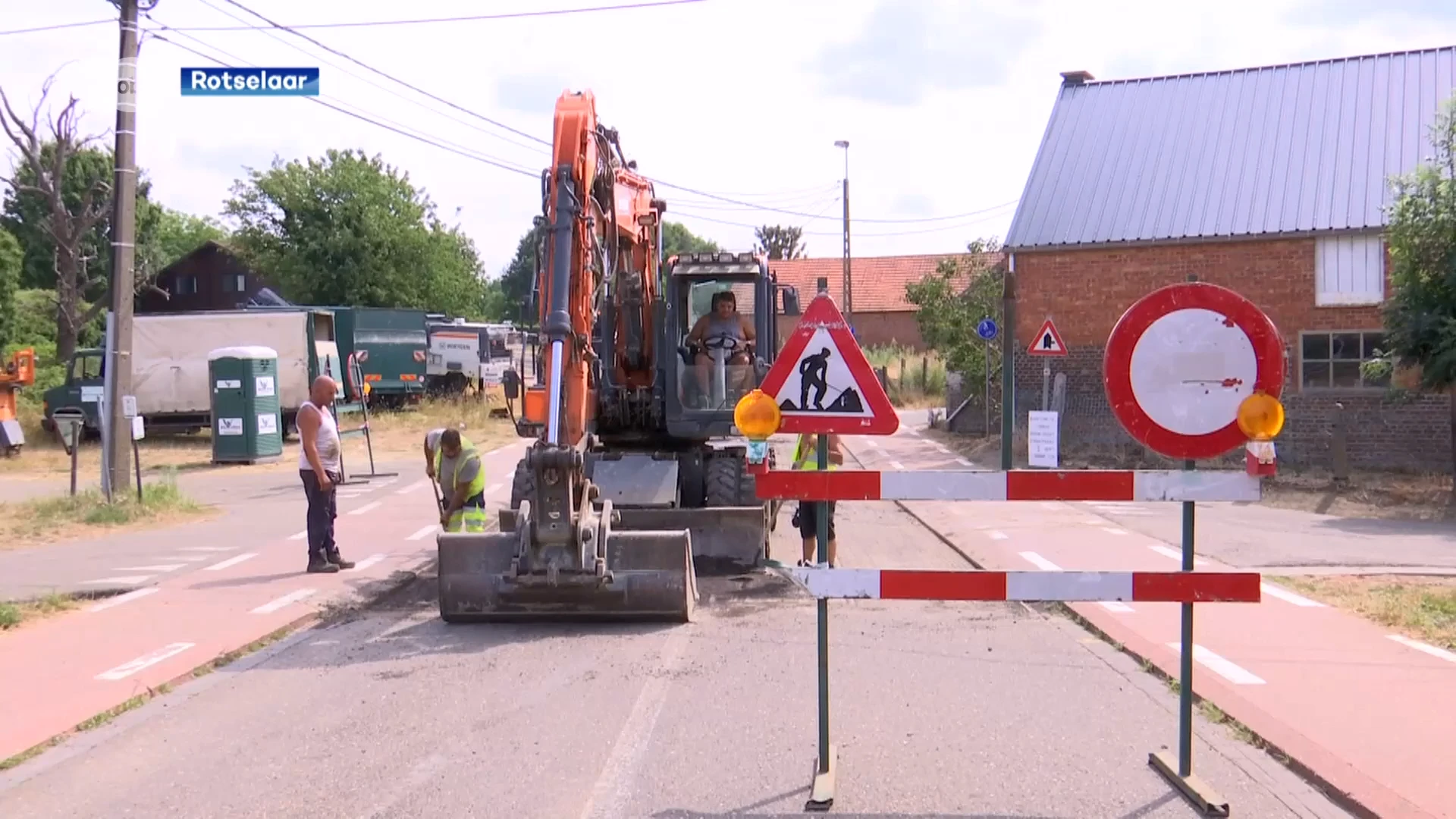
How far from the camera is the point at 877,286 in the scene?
6397 cm

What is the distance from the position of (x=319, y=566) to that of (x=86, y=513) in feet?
17.2

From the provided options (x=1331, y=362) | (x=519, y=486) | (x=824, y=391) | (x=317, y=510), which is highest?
(x=1331, y=362)

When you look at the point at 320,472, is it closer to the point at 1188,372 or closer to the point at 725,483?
the point at 725,483

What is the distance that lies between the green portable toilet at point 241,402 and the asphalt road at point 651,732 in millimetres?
15877

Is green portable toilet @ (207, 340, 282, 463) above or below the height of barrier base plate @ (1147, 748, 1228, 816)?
above

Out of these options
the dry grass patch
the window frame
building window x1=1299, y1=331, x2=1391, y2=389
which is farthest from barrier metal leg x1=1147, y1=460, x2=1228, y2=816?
building window x1=1299, y1=331, x2=1391, y2=389

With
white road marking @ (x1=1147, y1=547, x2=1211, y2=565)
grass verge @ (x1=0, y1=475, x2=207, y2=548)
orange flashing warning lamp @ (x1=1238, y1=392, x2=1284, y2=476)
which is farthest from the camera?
grass verge @ (x1=0, y1=475, x2=207, y2=548)

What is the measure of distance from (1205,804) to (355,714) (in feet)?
14.1

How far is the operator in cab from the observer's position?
12.0 m

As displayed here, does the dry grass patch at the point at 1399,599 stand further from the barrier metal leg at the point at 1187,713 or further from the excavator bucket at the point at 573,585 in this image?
the excavator bucket at the point at 573,585

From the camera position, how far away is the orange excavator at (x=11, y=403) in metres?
25.7

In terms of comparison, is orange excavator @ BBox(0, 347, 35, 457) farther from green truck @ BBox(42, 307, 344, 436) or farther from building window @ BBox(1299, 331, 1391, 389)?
building window @ BBox(1299, 331, 1391, 389)

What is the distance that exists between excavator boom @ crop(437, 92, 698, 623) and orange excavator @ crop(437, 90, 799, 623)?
0.05ft

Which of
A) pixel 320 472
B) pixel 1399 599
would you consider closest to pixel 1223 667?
pixel 1399 599
